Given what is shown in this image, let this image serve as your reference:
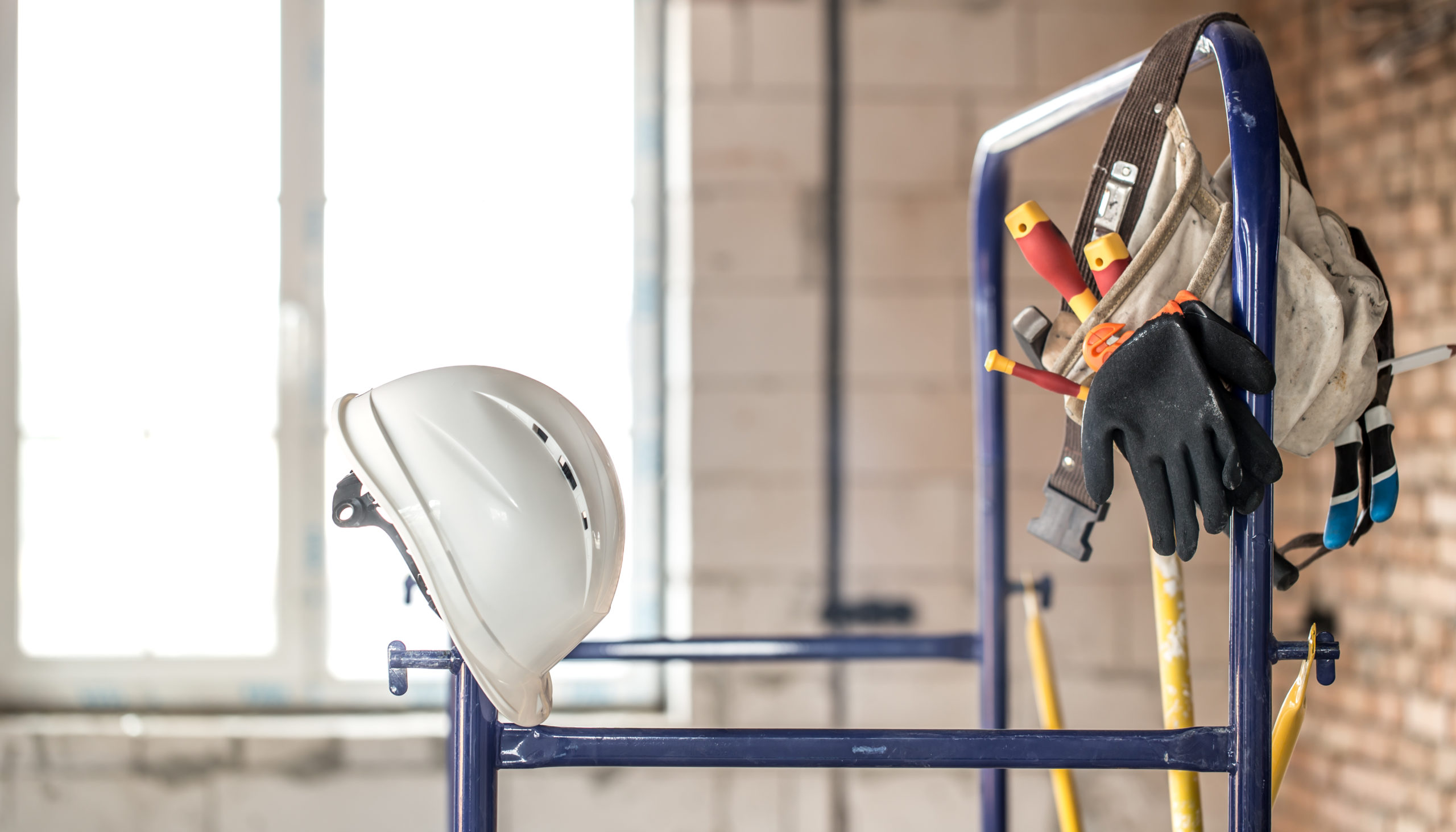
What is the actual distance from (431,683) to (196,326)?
99cm

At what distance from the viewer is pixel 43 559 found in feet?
6.86

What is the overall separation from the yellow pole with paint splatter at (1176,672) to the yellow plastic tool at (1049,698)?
0.15 m

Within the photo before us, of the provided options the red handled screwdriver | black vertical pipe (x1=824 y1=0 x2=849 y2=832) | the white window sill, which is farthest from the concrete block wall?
the red handled screwdriver

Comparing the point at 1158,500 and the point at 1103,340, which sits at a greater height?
the point at 1103,340

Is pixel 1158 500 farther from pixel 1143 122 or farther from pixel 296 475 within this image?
pixel 296 475

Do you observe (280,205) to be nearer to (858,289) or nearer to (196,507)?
(196,507)

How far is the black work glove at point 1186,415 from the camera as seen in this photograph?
0.63m

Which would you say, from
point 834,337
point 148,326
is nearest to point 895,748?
point 834,337

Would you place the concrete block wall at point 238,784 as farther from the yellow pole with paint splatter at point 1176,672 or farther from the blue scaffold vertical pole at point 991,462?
the yellow pole with paint splatter at point 1176,672

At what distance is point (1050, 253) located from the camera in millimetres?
765

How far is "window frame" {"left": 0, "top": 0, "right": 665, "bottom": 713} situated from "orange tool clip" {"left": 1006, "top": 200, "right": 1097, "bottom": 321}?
4.58ft

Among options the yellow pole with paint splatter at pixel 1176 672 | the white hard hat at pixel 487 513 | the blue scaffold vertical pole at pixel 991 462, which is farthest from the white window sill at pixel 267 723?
the white hard hat at pixel 487 513

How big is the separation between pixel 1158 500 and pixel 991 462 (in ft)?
1.65

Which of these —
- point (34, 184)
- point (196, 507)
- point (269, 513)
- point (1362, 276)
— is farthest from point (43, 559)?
point (1362, 276)
